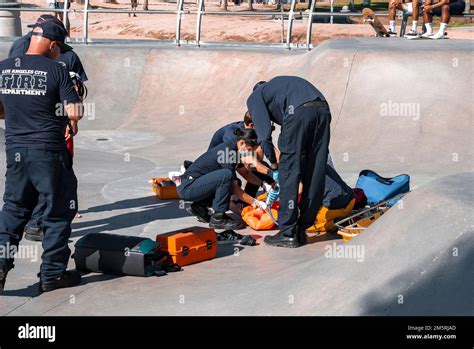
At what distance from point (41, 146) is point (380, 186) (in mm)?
3939

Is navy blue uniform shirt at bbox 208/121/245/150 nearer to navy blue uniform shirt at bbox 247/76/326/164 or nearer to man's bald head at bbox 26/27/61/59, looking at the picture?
navy blue uniform shirt at bbox 247/76/326/164

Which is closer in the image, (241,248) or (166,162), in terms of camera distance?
(241,248)

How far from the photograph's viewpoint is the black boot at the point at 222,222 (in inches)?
351

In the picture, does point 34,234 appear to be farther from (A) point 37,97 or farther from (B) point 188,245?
(A) point 37,97

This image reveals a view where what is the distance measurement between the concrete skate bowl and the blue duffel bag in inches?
34.4

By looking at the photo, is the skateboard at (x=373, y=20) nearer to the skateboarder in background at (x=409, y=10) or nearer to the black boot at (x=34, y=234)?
the skateboarder in background at (x=409, y=10)

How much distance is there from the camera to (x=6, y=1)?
20.5 m

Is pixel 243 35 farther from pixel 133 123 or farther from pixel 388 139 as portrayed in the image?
pixel 388 139

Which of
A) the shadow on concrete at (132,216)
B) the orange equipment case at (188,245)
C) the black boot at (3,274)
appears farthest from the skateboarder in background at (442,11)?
the black boot at (3,274)

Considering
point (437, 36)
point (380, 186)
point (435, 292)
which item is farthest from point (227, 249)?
point (437, 36)

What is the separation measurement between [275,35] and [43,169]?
26136 millimetres

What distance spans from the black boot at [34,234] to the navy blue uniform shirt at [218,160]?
169 cm

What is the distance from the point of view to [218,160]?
882cm
